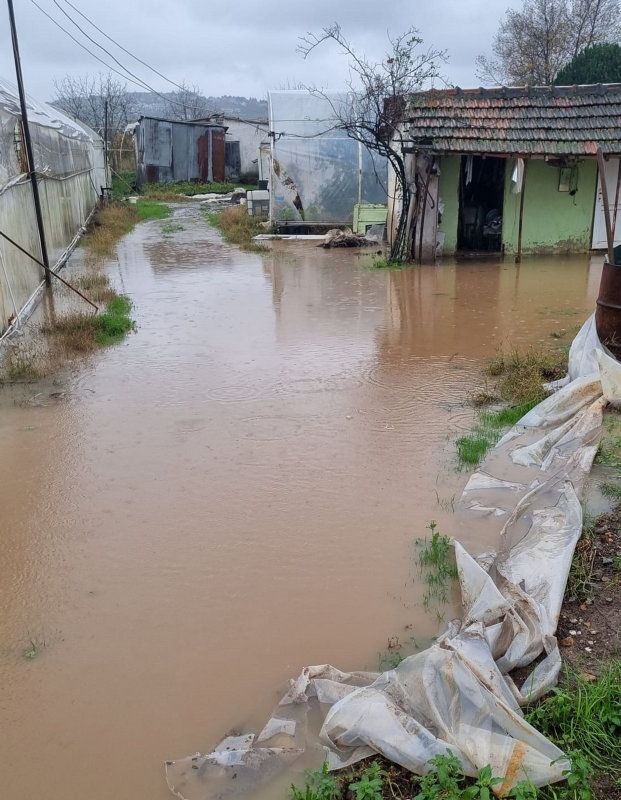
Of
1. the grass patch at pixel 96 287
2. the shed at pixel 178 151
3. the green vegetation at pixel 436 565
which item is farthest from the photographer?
the shed at pixel 178 151

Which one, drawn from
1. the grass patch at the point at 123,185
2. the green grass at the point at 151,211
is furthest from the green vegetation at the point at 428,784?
the grass patch at the point at 123,185

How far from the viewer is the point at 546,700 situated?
3.09m

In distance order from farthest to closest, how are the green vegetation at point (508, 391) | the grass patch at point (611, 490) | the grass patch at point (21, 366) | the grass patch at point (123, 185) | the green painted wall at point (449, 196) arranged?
the grass patch at point (123, 185) < the green painted wall at point (449, 196) < the grass patch at point (21, 366) < the green vegetation at point (508, 391) < the grass patch at point (611, 490)

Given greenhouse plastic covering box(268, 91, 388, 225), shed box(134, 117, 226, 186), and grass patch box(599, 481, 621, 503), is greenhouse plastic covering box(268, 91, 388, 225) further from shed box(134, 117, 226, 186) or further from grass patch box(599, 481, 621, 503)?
grass patch box(599, 481, 621, 503)

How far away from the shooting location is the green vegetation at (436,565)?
167 inches

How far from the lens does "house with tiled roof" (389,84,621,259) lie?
14.5m

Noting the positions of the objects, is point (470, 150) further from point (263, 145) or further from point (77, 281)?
point (263, 145)

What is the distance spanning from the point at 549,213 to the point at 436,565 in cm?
1347

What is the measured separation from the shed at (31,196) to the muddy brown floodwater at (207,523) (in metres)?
2.10

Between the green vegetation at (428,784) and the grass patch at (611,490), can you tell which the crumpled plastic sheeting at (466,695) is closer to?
the green vegetation at (428,784)

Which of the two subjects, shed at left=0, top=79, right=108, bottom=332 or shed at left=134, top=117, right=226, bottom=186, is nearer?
shed at left=0, top=79, right=108, bottom=332

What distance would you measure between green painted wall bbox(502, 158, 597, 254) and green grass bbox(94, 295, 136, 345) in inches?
363

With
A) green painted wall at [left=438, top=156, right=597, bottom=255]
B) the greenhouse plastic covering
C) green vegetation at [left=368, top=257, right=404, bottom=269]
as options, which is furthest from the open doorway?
the greenhouse plastic covering

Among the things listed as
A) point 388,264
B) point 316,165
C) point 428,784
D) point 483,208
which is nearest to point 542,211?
point 483,208
